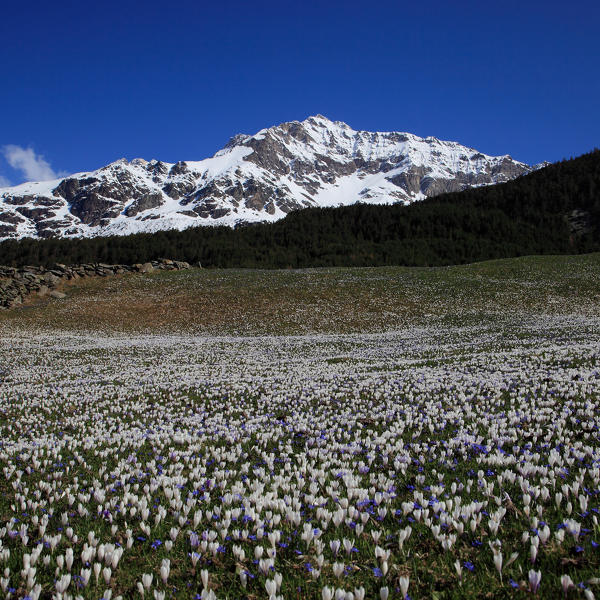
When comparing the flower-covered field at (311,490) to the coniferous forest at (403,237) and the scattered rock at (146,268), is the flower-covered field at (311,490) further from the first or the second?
the coniferous forest at (403,237)

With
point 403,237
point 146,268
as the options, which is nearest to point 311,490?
point 146,268

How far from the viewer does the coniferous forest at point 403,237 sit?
104 metres

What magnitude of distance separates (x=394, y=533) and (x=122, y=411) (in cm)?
924

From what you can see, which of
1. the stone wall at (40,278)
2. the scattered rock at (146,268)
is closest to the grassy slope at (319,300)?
the stone wall at (40,278)

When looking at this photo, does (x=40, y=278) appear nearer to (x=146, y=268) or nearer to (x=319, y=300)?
(x=146, y=268)

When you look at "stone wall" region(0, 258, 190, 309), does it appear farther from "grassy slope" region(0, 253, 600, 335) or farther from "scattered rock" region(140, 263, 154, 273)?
"grassy slope" region(0, 253, 600, 335)

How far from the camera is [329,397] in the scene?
1144cm

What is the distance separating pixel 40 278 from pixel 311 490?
71.0 meters

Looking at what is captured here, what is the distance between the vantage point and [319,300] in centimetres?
5384

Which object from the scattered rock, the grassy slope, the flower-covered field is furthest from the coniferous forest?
the flower-covered field

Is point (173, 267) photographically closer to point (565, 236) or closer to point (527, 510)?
point (527, 510)

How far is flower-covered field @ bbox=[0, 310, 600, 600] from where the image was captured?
3410 millimetres

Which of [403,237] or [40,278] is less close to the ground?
[403,237]

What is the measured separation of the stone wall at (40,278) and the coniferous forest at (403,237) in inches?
1385
